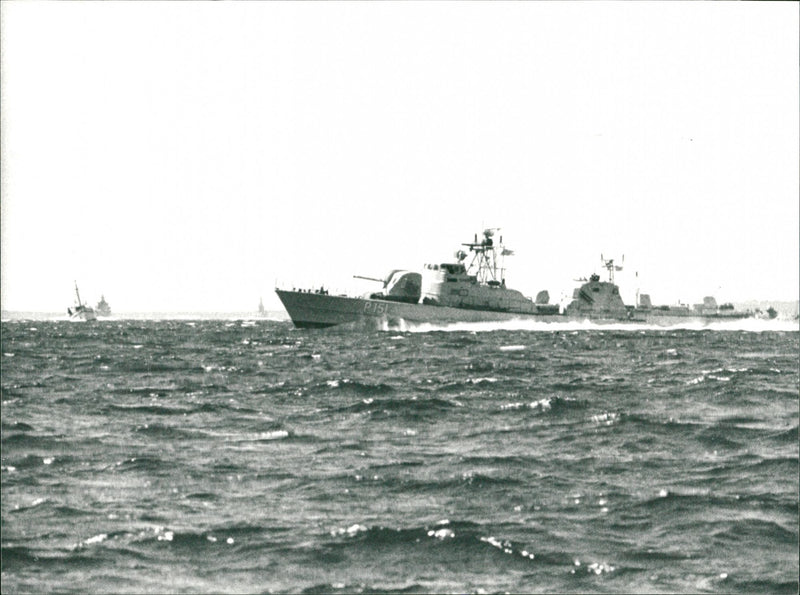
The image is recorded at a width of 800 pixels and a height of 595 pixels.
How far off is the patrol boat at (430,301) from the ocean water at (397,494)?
52014 mm

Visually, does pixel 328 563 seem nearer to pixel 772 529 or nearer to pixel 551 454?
pixel 772 529

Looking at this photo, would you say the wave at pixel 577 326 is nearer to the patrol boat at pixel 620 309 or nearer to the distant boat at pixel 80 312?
the patrol boat at pixel 620 309


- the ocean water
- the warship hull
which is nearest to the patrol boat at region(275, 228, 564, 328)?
the warship hull

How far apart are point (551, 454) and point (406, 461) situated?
189cm

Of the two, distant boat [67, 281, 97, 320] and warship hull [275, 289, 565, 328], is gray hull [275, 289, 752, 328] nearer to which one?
warship hull [275, 289, 565, 328]

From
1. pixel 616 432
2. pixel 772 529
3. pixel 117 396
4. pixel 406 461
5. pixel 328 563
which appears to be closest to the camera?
pixel 328 563

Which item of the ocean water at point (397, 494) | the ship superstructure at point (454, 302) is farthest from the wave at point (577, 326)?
the ocean water at point (397, 494)

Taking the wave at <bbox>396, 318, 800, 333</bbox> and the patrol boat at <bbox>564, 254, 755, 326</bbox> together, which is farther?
the patrol boat at <bbox>564, 254, 755, 326</bbox>

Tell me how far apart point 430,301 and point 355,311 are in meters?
7.32

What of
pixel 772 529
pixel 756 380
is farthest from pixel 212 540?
pixel 756 380

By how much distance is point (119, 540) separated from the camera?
7.54 metres

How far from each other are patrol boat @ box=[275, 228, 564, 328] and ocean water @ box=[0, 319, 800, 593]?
171 feet

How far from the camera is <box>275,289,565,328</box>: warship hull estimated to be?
69.6 metres

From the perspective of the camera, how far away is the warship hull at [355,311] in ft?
228
